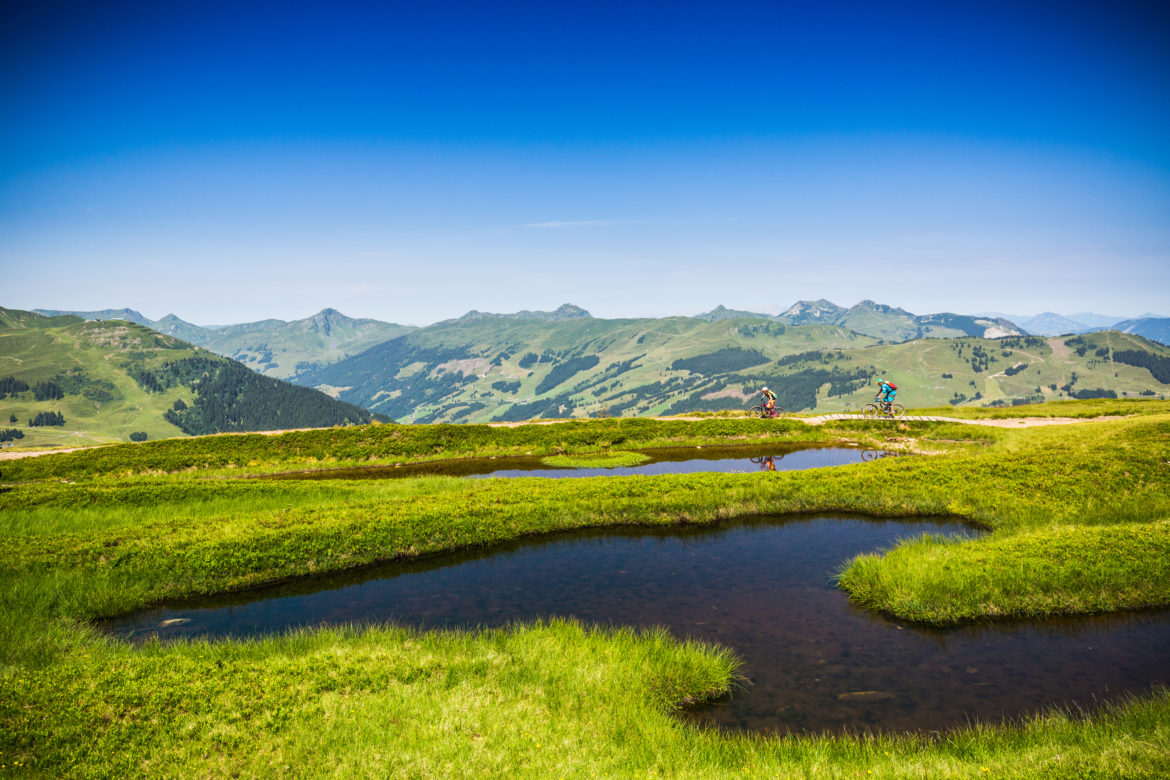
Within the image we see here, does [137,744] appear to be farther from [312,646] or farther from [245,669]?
[312,646]

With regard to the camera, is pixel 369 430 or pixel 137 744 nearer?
pixel 137 744

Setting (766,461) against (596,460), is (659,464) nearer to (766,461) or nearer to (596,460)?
(596,460)

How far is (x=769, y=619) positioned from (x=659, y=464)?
93.2ft

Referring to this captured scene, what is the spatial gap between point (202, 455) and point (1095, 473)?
6655 cm

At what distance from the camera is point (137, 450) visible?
165 feet

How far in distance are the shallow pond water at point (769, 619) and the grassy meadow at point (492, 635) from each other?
3.10 feet

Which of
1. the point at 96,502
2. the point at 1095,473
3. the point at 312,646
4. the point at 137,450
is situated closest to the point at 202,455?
the point at 137,450

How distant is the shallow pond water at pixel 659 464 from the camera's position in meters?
44.1

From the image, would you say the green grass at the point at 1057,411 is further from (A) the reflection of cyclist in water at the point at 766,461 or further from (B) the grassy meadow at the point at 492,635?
(A) the reflection of cyclist in water at the point at 766,461

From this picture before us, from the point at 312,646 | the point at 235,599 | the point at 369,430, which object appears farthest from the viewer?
the point at 369,430

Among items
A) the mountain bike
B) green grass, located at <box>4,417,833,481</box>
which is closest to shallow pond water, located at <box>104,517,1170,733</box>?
green grass, located at <box>4,417,833,481</box>

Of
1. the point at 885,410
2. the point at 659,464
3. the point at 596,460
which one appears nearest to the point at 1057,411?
the point at 885,410

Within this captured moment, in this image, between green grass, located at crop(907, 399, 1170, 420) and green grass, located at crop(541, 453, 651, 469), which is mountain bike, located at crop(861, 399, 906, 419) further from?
green grass, located at crop(541, 453, 651, 469)

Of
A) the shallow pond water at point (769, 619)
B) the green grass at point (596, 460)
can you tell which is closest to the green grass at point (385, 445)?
the green grass at point (596, 460)
